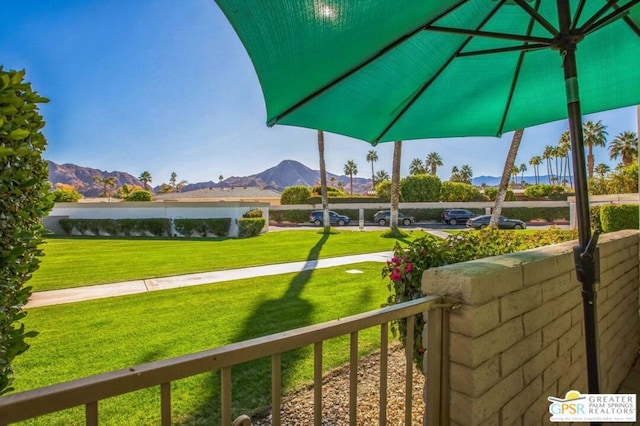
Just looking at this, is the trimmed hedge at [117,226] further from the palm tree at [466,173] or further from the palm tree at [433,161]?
the palm tree at [466,173]

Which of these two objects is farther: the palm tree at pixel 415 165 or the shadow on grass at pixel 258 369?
the palm tree at pixel 415 165

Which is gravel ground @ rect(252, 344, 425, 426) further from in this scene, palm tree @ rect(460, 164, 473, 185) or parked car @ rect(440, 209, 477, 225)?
palm tree @ rect(460, 164, 473, 185)

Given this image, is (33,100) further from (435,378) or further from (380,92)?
(435,378)

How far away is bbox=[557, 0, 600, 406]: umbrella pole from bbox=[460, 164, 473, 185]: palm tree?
6111 centimetres

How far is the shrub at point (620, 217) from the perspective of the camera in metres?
10.3

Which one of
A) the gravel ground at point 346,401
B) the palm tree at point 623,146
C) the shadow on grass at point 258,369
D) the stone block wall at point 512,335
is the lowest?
the gravel ground at point 346,401

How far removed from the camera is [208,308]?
5.15 metres

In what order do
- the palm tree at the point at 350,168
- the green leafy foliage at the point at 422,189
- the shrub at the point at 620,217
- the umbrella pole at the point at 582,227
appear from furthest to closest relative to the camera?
the palm tree at the point at 350,168
the green leafy foliage at the point at 422,189
the shrub at the point at 620,217
the umbrella pole at the point at 582,227

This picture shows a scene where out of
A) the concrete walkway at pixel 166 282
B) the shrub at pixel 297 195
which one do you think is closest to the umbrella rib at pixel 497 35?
the concrete walkway at pixel 166 282

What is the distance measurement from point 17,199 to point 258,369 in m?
2.38

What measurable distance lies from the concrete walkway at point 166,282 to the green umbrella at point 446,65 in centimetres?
533

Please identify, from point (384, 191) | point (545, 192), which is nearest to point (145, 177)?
point (384, 191)

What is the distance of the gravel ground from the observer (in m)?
2.54

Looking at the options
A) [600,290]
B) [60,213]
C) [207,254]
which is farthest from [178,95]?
[600,290]
